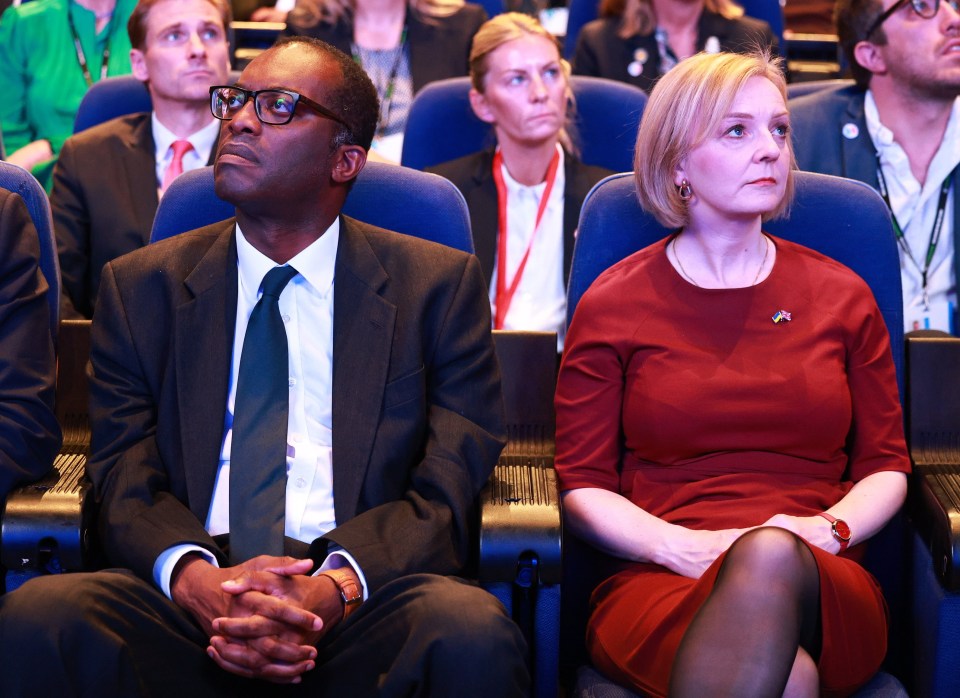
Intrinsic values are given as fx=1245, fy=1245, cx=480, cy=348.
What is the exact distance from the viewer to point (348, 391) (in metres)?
1.99

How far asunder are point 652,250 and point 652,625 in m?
0.69

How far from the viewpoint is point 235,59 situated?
4.11 metres

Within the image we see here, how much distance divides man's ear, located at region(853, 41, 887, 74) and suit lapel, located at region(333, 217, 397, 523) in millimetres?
1561

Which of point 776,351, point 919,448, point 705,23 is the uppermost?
point 705,23

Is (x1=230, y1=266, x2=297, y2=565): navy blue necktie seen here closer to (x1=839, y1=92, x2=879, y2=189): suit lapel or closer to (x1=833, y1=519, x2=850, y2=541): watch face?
(x1=833, y1=519, x2=850, y2=541): watch face

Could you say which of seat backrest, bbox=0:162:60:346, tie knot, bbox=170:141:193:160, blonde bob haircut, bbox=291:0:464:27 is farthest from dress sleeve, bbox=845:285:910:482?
blonde bob haircut, bbox=291:0:464:27

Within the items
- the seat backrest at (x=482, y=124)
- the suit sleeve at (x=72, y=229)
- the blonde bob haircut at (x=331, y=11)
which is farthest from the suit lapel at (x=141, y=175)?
the blonde bob haircut at (x=331, y=11)

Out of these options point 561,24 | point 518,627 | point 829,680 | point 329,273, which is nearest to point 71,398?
point 329,273

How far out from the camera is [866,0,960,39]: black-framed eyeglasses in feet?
9.82

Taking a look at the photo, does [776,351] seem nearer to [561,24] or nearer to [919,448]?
[919,448]

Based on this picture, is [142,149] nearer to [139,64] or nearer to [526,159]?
[139,64]

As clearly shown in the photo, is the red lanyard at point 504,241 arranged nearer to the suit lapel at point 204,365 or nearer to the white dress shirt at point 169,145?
the white dress shirt at point 169,145

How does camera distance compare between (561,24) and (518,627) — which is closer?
(518,627)

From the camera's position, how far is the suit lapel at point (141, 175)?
10.0 ft
